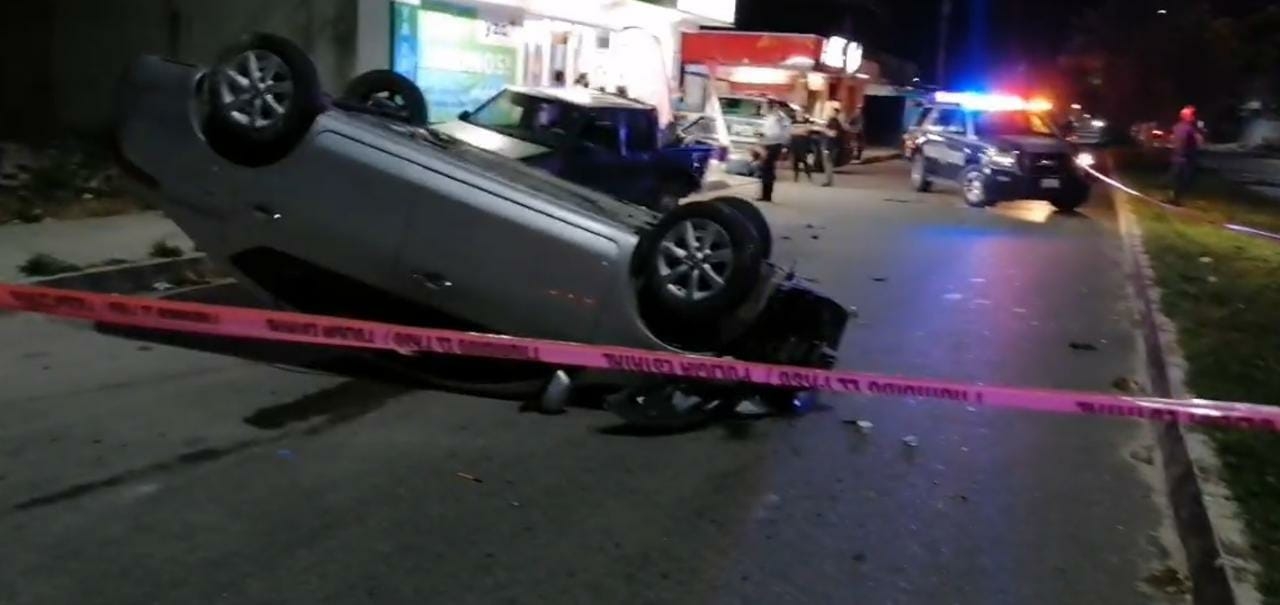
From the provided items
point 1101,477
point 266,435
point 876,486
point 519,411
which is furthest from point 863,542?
point 266,435

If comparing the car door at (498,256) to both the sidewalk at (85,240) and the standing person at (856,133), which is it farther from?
the standing person at (856,133)

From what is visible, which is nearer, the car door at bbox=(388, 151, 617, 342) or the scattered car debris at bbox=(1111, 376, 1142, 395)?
the car door at bbox=(388, 151, 617, 342)

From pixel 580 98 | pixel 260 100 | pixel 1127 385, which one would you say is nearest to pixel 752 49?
pixel 580 98

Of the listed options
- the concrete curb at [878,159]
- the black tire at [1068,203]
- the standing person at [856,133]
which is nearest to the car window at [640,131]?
the black tire at [1068,203]

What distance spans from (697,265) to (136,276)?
524 cm

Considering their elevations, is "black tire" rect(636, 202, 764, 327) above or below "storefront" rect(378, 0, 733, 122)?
below

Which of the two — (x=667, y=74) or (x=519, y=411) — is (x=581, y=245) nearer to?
(x=519, y=411)

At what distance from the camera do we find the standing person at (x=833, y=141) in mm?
27188

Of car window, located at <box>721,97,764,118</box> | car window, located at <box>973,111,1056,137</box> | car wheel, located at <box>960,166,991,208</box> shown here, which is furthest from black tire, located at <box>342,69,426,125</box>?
car window, located at <box>721,97,764,118</box>

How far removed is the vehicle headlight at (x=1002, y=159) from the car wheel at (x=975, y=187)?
0.30 metres

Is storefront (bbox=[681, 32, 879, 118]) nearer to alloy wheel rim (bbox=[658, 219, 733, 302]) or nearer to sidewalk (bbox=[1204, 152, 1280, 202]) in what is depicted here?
sidewalk (bbox=[1204, 152, 1280, 202])

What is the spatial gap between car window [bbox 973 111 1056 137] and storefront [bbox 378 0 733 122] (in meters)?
6.69

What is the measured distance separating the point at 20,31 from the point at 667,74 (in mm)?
13916

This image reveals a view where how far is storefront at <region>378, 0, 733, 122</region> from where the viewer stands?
67.8 feet
